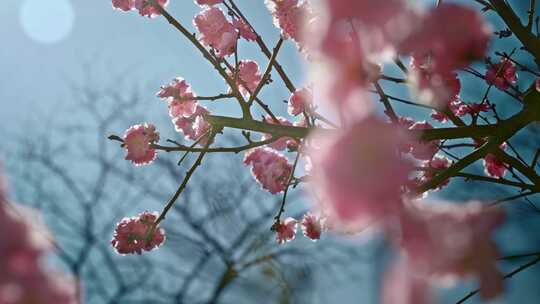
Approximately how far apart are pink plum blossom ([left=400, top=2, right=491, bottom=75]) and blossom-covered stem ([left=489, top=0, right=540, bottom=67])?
5.33 feet

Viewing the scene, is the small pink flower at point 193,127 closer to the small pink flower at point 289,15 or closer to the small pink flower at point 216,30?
the small pink flower at point 216,30

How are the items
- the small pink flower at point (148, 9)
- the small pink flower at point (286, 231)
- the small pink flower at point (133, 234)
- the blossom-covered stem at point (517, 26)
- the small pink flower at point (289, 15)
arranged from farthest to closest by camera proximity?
1. the small pink flower at point (286, 231)
2. the small pink flower at point (133, 234)
3. the small pink flower at point (148, 9)
4. the small pink flower at point (289, 15)
5. the blossom-covered stem at point (517, 26)

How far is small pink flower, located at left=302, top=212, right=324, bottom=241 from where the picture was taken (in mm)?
3152

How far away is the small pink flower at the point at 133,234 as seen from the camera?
2.71m

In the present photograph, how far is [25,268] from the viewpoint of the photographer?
0.57m

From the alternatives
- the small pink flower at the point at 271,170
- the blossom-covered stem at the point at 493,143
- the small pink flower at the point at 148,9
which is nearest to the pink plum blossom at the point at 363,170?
the blossom-covered stem at the point at 493,143

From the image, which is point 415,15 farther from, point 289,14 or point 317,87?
point 289,14

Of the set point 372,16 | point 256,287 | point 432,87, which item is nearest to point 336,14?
point 372,16

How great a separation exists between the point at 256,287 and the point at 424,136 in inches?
299

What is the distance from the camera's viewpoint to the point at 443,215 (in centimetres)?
59

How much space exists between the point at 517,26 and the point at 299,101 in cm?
104

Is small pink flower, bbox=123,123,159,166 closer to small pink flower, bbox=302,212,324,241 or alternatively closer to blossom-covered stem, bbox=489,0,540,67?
small pink flower, bbox=302,212,324,241

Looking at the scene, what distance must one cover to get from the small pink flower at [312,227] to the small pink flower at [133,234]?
94cm

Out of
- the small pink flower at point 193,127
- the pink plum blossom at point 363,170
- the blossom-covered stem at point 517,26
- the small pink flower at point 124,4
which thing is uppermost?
the small pink flower at point 124,4
